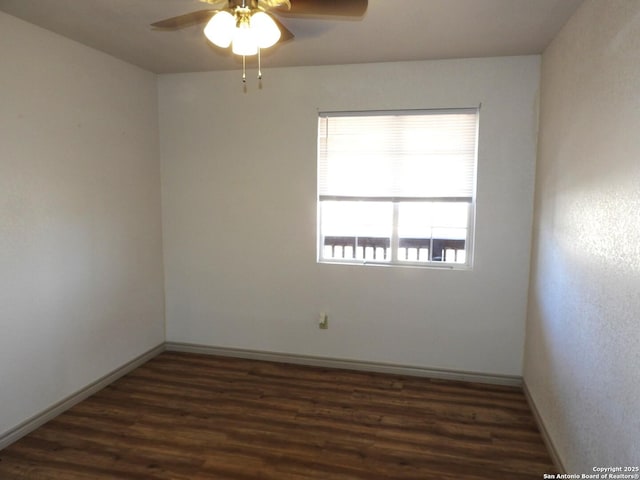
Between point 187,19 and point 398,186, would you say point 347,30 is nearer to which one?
point 187,19

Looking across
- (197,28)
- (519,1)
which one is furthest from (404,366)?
(197,28)

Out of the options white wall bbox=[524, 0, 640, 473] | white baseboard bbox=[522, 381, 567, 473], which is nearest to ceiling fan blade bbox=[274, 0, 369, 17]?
white wall bbox=[524, 0, 640, 473]

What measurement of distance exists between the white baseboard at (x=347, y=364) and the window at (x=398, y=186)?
925 millimetres

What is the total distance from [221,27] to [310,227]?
2002mm

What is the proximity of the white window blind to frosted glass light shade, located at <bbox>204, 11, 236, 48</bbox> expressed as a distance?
167cm

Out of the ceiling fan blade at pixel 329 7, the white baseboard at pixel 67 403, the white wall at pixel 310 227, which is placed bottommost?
the white baseboard at pixel 67 403

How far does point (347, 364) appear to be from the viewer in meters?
3.67

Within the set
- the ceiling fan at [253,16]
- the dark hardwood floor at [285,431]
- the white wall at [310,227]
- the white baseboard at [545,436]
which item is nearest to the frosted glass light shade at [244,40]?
the ceiling fan at [253,16]

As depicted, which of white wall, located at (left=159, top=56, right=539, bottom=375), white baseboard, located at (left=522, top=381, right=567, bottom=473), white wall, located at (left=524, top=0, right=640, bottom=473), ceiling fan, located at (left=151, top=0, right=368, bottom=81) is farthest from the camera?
white wall, located at (left=159, top=56, right=539, bottom=375)

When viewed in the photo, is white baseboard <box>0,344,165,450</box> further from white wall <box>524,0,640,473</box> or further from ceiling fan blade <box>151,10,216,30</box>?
white wall <box>524,0,640,473</box>

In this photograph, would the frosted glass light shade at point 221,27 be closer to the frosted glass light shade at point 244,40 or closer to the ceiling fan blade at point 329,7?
the frosted glass light shade at point 244,40

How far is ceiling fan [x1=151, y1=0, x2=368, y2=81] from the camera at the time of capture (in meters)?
1.79

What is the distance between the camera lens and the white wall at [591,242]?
1.60 m

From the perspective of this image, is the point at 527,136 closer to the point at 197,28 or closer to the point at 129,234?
the point at 197,28
